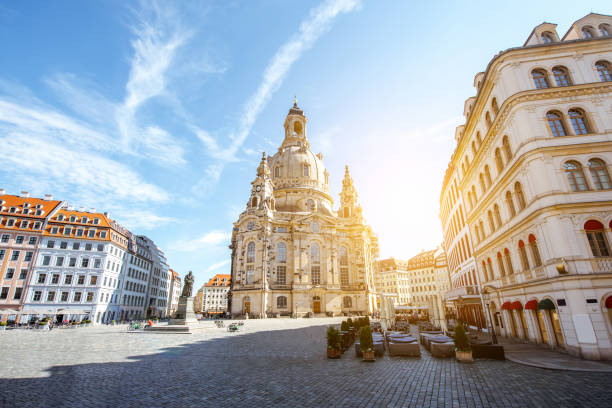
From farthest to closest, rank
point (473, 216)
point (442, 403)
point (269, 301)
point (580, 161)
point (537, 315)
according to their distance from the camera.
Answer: point (269, 301)
point (473, 216)
point (537, 315)
point (580, 161)
point (442, 403)

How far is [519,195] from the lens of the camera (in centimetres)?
1864

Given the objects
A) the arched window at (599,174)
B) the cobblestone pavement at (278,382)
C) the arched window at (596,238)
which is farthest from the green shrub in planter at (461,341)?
the arched window at (599,174)

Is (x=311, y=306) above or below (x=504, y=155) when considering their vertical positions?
below

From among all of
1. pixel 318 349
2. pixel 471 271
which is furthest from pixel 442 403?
pixel 471 271

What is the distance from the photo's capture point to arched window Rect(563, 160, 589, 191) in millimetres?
16094

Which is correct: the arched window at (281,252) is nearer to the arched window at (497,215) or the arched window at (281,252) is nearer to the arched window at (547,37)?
the arched window at (497,215)

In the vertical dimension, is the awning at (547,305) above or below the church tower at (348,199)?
below

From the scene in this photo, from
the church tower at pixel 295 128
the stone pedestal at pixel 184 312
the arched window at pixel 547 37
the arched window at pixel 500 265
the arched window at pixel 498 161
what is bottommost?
the stone pedestal at pixel 184 312

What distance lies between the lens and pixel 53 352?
55.8 ft

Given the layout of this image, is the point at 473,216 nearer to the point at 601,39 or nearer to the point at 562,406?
the point at 601,39

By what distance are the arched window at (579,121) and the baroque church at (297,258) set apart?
47356 millimetres

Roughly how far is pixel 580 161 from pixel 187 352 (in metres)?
24.9

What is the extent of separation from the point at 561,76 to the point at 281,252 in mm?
50083

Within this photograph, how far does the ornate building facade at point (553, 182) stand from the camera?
14453mm
